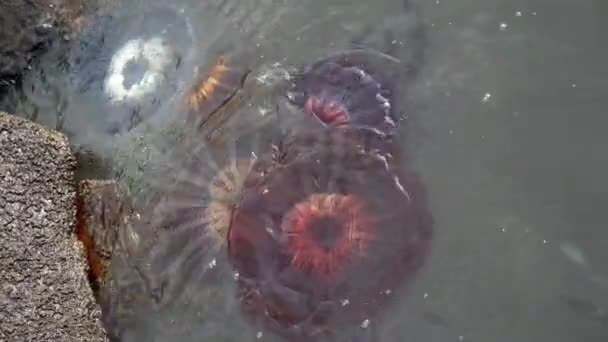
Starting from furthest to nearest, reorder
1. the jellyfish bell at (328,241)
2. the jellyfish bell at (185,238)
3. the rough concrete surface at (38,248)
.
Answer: the jellyfish bell at (185,238)
the jellyfish bell at (328,241)
the rough concrete surface at (38,248)

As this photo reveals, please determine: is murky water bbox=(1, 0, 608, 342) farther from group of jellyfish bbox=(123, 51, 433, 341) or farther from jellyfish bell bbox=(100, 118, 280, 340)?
jellyfish bell bbox=(100, 118, 280, 340)

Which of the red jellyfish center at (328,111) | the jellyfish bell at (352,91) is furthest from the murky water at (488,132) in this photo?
the red jellyfish center at (328,111)

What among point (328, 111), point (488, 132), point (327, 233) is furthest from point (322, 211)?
point (488, 132)

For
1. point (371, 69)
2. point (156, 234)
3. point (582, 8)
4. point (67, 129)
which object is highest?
point (582, 8)

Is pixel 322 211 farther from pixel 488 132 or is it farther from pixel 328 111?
pixel 488 132

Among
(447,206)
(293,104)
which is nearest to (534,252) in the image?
(447,206)

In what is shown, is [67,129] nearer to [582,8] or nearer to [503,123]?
[503,123]

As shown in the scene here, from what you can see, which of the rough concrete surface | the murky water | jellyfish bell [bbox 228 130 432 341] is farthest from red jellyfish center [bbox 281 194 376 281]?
the rough concrete surface

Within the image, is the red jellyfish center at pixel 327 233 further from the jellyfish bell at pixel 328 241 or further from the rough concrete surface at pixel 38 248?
the rough concrete surface at pixel 38 248
